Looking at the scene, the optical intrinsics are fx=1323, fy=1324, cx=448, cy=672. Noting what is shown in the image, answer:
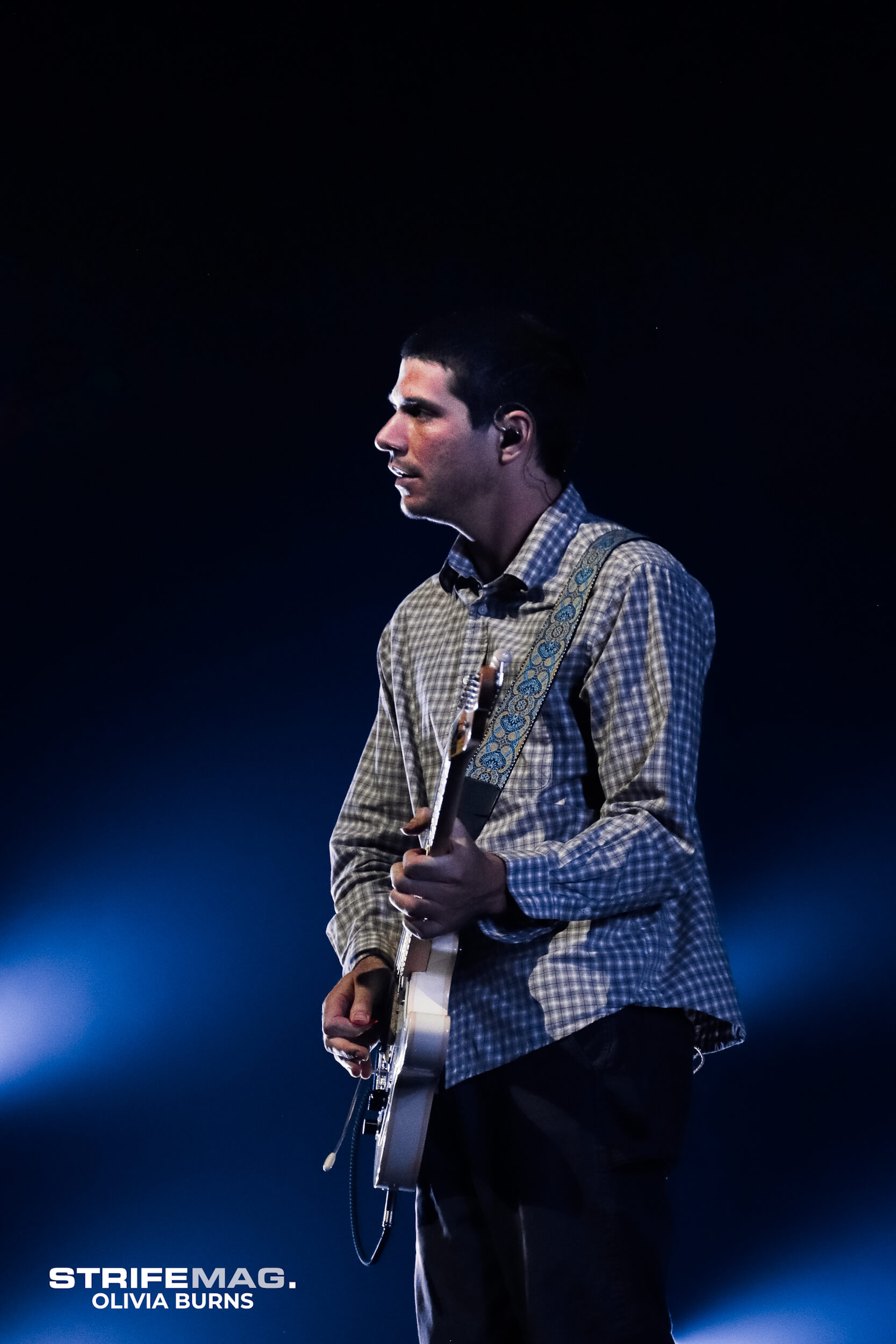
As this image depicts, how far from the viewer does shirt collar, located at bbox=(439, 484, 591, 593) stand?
193cm

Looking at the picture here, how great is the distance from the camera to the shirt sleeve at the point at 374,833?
6.79 ft

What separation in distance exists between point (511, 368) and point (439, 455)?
0.67 feet

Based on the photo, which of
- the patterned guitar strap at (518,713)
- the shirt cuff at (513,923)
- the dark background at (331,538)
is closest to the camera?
the shirt cuff at (513,923)

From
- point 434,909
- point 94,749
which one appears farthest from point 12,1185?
point 434,909

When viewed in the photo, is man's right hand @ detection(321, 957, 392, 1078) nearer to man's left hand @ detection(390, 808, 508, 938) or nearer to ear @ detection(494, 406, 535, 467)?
man's left hand @ detection(390, 808, 508, 938)

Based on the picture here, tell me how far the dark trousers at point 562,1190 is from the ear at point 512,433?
2.83 feet

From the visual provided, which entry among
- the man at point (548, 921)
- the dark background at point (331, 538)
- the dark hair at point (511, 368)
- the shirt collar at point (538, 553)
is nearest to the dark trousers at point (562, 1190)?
the man at point (548, 921)

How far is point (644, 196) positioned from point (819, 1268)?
2.51m

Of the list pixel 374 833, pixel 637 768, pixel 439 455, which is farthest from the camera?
pixel 374 833

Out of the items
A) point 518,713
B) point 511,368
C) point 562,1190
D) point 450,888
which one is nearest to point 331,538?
point 511,368

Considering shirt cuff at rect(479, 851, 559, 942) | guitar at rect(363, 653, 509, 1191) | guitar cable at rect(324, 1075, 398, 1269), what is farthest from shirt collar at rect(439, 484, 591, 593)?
guitar cable at rect(324, 1075, 398, 1269)

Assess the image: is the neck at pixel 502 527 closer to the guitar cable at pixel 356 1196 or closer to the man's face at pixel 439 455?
the man's face at pixel 439 455

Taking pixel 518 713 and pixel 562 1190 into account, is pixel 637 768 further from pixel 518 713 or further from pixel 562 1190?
pixel 562 1190

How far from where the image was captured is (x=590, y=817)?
180 cm
